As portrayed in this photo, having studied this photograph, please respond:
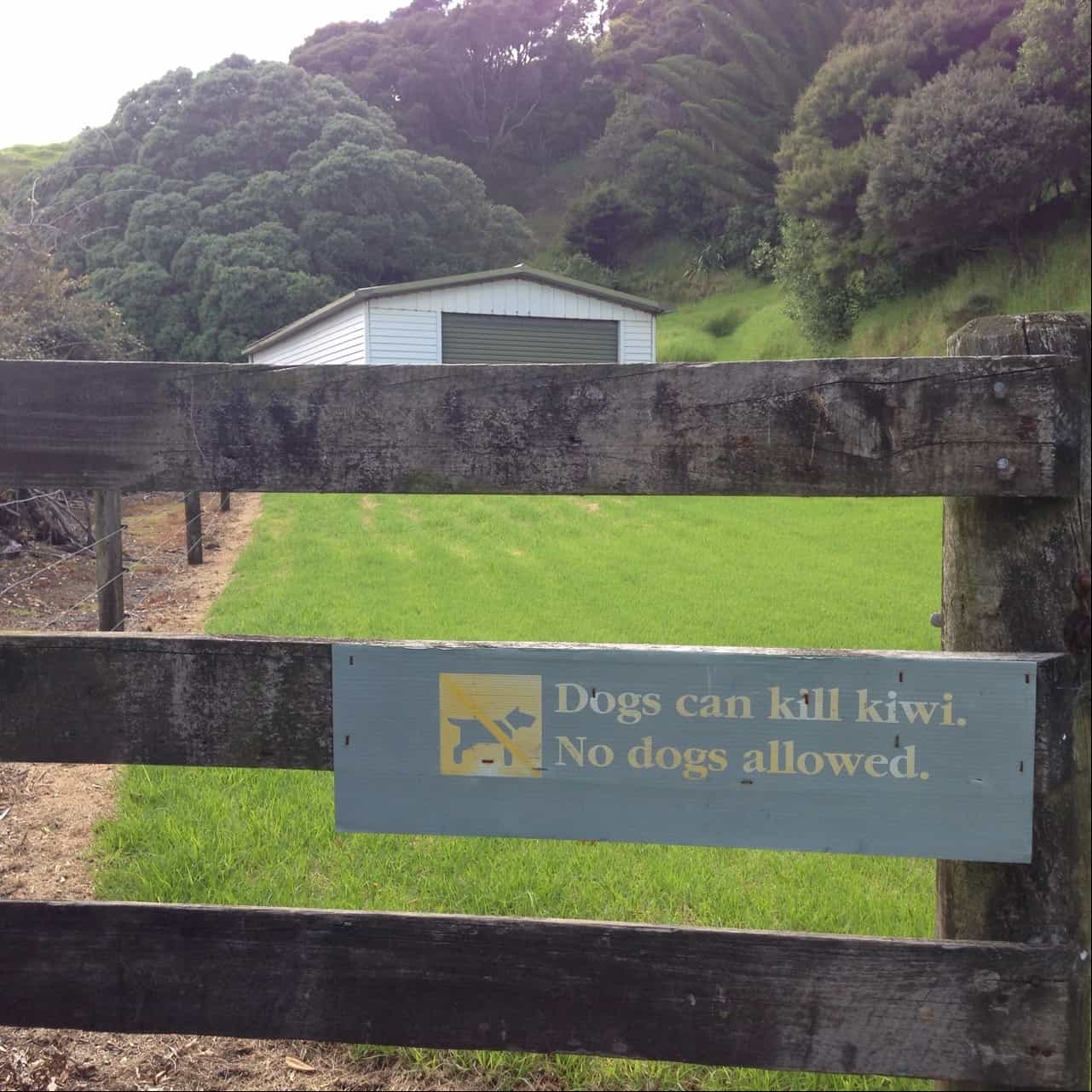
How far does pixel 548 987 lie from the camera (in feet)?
6.56

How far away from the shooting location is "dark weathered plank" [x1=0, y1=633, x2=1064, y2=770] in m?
2.02

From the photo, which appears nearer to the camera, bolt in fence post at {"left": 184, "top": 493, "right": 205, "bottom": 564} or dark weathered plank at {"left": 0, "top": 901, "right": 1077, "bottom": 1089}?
dark weathered plank at {"left": 0, "top": 901, "right": 1077, "bottom": 1089}

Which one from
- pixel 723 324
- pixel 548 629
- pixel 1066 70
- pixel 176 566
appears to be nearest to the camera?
pixel 548 629

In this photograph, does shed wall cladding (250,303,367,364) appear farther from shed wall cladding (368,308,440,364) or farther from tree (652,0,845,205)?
tree (652,0,845,205)

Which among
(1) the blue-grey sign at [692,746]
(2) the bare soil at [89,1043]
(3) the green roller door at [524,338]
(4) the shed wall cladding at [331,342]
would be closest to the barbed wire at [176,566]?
(2) the bare soil at [89,1043]

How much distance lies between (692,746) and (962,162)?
78.1 ft

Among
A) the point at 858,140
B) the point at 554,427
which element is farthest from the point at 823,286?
the point at 554,427

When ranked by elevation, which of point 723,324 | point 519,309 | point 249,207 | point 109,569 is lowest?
point 109,569

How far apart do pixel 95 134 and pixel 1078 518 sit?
153 ft

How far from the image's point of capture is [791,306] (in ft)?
94.8

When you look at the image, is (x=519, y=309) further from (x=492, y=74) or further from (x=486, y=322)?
(x=492, y=74)

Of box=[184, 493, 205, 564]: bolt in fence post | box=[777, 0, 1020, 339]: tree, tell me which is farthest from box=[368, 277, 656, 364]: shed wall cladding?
box=[184, 493, 205, 564]: bolt in fence post

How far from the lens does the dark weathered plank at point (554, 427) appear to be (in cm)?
186

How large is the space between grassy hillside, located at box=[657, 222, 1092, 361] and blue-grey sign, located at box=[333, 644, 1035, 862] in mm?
15316
